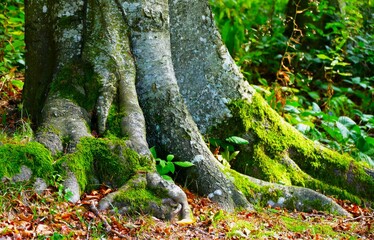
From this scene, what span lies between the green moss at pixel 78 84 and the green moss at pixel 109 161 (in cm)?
60

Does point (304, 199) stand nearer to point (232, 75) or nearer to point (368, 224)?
point (368, 224)

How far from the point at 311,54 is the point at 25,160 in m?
8.12

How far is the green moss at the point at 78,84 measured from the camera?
205 inches

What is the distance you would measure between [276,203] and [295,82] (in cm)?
560

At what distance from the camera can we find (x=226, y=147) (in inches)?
244

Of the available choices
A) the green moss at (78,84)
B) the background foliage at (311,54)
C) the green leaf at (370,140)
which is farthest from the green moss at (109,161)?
the background foliage at (311,54)

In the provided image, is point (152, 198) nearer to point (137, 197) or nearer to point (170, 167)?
point (137, 197)

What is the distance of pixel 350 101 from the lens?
33.5 feet

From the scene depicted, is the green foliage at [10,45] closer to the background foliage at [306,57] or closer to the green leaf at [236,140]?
the background foliage at [306,57]

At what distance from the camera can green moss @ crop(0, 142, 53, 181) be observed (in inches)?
165

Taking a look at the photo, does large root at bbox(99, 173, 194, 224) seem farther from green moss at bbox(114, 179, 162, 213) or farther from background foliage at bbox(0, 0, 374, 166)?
background foliage at bbox(0, 0, 374, 166)

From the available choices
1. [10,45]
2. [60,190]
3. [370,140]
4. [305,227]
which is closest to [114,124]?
[60,190]

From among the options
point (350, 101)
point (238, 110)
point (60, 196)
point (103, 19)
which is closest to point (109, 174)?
point (60, 196)

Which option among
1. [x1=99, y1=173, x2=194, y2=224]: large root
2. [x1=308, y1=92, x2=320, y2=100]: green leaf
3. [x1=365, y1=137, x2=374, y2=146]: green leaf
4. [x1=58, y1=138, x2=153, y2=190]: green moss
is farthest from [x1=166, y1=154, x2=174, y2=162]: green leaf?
[x1=308, y1=92, x2=320, y2=100]: green leaf
